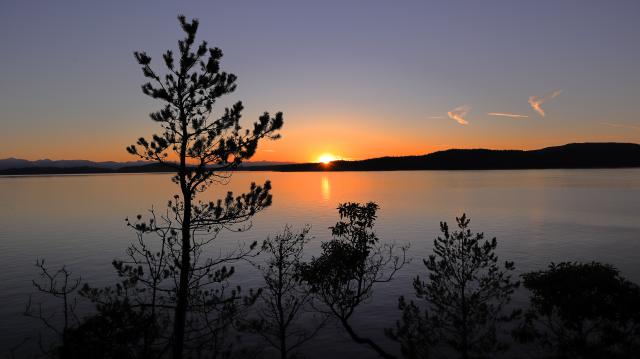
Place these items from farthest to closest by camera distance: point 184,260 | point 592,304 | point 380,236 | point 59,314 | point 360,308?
point 380,236
point 360,308
point 59,314
point 592,304
point 184,260

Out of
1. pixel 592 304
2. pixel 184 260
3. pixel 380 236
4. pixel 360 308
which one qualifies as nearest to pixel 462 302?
pixel 592 304

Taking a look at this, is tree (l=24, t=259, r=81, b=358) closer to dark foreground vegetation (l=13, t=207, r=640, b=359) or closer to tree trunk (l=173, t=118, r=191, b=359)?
dark foreground vegetation (l=13, t=207, r=640, b=359)

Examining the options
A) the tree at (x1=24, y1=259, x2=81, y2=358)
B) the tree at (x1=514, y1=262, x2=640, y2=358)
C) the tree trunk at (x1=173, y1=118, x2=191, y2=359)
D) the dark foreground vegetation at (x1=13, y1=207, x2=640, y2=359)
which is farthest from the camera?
the tree at (x1=514, y1=262, x2=640, y2=358)

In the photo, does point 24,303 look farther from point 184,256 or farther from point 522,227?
point 522,227

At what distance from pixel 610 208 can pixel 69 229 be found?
16809 centimetres

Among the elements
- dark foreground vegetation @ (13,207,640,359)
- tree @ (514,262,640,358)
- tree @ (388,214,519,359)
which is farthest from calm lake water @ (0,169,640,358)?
tree @ (514,262,640,358)

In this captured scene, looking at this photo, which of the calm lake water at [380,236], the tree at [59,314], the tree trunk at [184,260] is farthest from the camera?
the calm lake water at [380,236]

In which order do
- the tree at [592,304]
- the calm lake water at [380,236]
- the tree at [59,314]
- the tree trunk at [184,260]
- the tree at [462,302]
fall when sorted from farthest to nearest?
1. the calm lake water at [380,236]
2. the tree at [462,302]
3. the tree at [592,304]
4. the tree trunk at [184,260]
5. the tree at [59,314]

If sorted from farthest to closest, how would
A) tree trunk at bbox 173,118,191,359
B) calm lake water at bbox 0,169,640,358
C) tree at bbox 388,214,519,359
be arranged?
1. calm lake water at bbox 0,169,640,358
2. tree at bbox 388,214,519,359
3. tree trunk at bbox 173,118,191,359

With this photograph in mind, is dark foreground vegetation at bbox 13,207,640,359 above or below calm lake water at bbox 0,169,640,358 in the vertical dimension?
above

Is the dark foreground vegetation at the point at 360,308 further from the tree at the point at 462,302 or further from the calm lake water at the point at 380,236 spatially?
the calm lake water at the point at 380,236

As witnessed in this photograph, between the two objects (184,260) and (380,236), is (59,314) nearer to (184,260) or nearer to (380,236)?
(184,260)

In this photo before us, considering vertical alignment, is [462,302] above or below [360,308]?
above

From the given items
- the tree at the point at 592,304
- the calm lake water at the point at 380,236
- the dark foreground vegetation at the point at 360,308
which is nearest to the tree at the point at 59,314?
the dark foreground vegetation at the point at 360,308
